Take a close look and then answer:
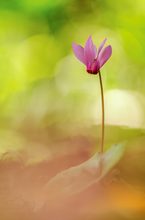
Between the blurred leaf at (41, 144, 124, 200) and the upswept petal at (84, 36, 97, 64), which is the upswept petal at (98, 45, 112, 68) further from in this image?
the blurred leaf at (41, 144, 124, 200)

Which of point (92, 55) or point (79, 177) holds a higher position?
point (92, 55)

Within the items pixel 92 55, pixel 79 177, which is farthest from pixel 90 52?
pixel 79 177

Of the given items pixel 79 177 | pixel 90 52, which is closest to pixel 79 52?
pixel 90 52

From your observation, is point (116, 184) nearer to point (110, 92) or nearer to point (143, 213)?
point (143, 213)

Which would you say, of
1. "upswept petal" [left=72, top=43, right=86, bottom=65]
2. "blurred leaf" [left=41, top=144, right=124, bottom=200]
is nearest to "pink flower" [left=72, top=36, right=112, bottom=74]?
"upswept petal" [left=72, top=43, right=86, bottom=65]

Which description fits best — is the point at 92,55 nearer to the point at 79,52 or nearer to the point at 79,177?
the point at 79,52

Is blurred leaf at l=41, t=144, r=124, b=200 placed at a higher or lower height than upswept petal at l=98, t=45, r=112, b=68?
lower

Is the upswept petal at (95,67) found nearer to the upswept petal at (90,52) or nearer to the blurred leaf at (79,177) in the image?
the upswept petal at (90,52)
